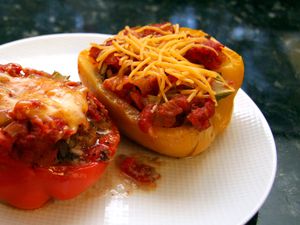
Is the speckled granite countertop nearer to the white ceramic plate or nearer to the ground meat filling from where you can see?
the white ceramic plate

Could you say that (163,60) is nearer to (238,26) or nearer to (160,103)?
(160,103)

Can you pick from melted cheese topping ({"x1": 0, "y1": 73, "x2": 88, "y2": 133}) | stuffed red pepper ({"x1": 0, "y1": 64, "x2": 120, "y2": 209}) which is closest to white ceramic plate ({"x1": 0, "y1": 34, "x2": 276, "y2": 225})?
stuffed red pepper ({"x1": 0, "y1": 64, "x2": 120, "y2": 209})

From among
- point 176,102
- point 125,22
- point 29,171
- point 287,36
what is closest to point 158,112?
point 176,102

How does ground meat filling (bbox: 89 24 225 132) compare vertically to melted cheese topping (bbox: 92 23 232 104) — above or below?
below

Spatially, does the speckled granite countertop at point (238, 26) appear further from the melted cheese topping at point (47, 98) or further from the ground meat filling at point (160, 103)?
the melted cheese topping at point (47, 98)

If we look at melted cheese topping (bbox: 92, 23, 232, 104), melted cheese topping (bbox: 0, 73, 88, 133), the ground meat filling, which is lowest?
the ground meat filling

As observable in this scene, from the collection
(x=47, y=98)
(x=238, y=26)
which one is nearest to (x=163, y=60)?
(x=47, y=98)
